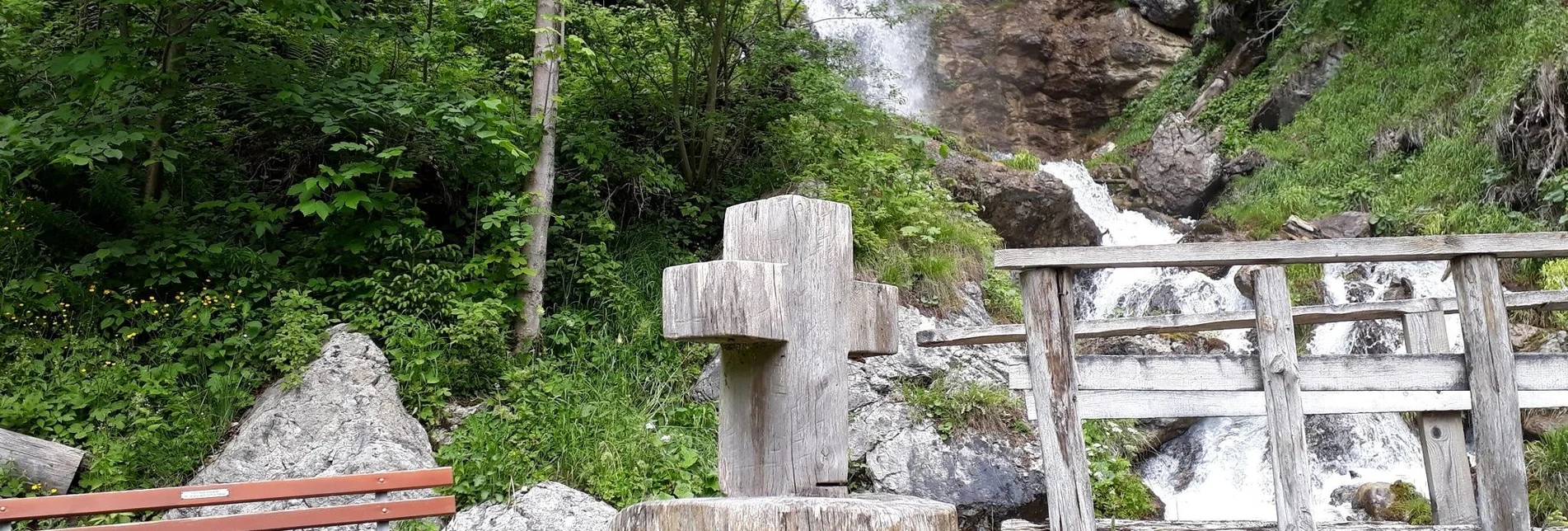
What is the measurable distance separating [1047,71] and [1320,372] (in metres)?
16.7

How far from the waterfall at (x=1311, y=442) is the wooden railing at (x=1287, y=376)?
3564mm

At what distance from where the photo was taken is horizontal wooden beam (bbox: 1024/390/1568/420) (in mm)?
4594

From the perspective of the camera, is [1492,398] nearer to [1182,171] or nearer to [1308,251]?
[1308,251]

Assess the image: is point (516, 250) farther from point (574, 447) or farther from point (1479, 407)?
point (1479, 407)

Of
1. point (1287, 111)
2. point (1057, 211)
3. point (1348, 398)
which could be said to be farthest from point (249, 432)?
point (1287, 111)

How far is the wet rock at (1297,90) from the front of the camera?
52.6 feet

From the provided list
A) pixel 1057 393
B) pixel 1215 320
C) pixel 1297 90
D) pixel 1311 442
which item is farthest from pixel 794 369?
pixel 1297 90

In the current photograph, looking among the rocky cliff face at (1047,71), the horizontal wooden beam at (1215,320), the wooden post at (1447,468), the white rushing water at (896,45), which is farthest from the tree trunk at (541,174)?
the rocky cliff face at (1047,71)

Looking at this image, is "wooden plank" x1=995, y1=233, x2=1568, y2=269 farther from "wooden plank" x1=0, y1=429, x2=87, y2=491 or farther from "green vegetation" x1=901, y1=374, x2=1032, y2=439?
"wooden plank" x1=0, y1=429, x2=87, y2=491

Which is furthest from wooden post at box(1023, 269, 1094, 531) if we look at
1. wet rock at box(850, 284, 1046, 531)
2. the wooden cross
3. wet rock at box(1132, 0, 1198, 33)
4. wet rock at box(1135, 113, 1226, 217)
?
wet rock at box(1132, 0, 1198, 33)

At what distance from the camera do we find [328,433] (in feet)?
21.6

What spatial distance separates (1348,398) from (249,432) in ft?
21.1

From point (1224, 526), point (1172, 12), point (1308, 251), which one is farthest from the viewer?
point (1172, 12)

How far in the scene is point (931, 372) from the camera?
811 cm
